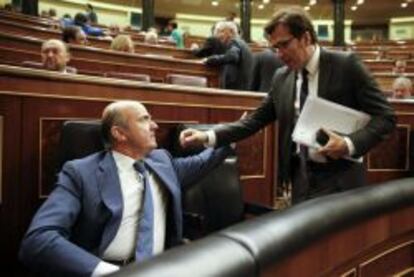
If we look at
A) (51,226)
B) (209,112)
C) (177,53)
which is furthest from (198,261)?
(177,53)

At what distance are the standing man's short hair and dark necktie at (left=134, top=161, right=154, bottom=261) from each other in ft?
2.19

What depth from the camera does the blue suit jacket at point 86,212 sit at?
150 cm

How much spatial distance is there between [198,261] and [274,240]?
206 mm

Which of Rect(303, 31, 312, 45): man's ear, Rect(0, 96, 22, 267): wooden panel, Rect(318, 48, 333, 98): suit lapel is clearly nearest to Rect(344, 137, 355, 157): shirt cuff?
Rect(318, 48, 333, 98): suit lapel

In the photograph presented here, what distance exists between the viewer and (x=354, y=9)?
18.1 meters

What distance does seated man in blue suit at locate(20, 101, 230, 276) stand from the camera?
151 cm

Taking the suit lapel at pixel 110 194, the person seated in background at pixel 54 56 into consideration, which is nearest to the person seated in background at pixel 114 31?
the person seated in background at pixel 54 56

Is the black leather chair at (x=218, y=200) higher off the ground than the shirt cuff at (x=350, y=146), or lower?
lower

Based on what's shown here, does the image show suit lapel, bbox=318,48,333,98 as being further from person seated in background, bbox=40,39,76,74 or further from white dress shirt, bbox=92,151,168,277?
person seated in background, bbox=40,39,76,74

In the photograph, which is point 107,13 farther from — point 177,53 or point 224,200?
point 224,200

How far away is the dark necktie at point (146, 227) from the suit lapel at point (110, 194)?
85mm

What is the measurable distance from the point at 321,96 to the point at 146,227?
71 cm

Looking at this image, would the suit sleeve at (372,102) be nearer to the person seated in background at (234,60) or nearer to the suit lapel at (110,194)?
the suit lapel at (110,194)

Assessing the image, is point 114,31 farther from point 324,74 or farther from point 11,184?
point 324,74
